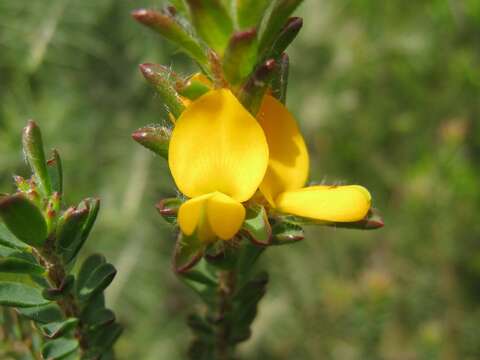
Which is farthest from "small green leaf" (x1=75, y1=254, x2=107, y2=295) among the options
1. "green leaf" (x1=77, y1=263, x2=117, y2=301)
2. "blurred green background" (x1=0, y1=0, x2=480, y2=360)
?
"blurred green background" (x1=0, y1=0, x2=480, y2=360)

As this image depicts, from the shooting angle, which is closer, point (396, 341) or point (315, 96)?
point (396, 341)

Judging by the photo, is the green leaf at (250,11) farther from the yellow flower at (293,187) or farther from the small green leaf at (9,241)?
the small green leaf at (9,241)

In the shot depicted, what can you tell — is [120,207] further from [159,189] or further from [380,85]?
[380,85]

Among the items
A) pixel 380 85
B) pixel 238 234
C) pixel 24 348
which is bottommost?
pixel 380 85

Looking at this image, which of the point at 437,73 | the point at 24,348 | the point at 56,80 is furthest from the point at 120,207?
the point at 24,348

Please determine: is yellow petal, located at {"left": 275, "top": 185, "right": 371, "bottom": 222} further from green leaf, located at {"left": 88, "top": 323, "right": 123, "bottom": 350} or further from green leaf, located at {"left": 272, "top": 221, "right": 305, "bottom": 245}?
green leaf, located at {"left": 88, "top": 323, "right": 123, "bottom": 350}
